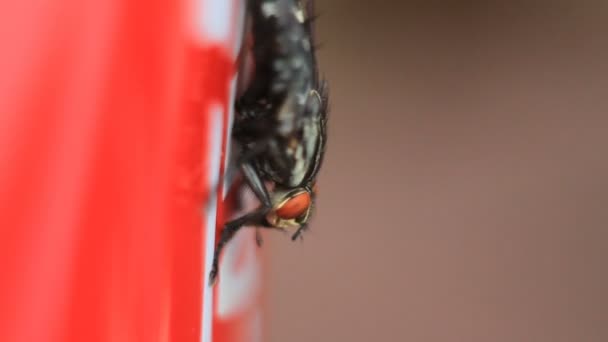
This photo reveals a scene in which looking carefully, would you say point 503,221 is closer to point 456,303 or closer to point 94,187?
point 456,303

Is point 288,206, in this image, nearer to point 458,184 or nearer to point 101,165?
point 101,165

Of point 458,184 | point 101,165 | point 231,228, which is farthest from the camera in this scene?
point 458,184

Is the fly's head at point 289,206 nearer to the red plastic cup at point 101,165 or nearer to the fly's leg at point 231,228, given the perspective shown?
the fly's leg at point 231,228

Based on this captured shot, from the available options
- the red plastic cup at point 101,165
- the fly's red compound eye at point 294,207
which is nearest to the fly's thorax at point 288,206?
the fly's red compound eye at point 294,207

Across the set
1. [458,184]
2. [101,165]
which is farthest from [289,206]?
[458,184]

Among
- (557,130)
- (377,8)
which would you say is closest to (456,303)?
(557,130)

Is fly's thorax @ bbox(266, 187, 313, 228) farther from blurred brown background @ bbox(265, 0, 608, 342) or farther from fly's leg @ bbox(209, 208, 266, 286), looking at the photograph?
blurred brown background @ bbox(265, 0, 608, 342)
